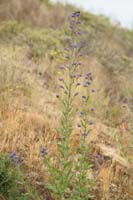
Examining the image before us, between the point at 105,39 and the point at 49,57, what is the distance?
3.99 m

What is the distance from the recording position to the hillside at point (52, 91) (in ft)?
16.9

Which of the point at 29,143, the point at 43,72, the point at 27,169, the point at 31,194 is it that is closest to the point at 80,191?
the point at 31,194

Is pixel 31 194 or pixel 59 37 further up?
pixel 59 37

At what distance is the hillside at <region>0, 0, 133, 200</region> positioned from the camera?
16.9 ft

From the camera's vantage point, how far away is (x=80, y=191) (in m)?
4.11

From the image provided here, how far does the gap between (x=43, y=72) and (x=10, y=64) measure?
1.38 m

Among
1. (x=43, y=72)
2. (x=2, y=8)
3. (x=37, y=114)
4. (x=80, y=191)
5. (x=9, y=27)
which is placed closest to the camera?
(x=80, y=191)

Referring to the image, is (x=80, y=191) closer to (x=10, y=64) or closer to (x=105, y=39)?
(x=10, y=64)

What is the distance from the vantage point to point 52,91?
845 cm

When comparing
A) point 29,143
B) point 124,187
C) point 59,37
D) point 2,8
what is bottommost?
point 124,187

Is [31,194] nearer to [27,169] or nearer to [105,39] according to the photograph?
[27,169]

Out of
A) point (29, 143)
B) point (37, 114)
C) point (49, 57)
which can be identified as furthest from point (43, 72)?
point (29, 143)

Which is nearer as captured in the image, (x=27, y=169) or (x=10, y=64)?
(x=27, y=169)

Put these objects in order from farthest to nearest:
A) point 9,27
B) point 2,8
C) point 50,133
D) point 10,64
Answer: point 2,8 < point 9,27 < point 10,64 < point 50,133
